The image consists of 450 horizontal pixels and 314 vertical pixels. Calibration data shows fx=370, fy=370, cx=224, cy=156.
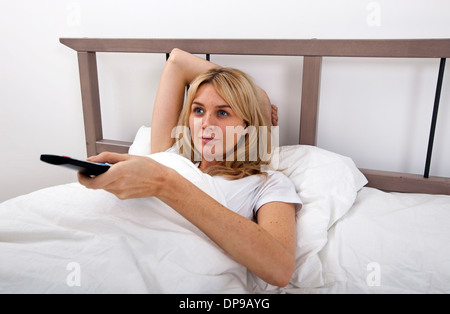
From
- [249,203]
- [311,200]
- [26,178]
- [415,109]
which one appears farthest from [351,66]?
[26,178]

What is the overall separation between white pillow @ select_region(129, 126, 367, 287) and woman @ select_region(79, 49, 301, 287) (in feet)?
0.19

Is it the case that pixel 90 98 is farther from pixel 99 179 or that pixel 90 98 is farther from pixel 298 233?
Answer: pixel 298 233

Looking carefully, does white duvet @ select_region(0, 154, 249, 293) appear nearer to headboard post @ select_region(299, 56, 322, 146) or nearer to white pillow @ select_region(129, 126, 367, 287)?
white pillow @ select_region(129, 126, 367, 287)

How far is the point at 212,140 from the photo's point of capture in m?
1.02

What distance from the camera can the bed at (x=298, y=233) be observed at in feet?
2.38

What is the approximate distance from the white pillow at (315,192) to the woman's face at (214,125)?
0.19 m

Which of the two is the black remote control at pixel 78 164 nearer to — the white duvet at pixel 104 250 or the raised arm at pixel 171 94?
the white duvet at pixel 104 250

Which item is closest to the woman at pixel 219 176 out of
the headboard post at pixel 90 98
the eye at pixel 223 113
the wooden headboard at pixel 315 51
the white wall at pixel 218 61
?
the eye at pixel 223 113

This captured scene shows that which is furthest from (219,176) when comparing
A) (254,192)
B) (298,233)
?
(298,233)

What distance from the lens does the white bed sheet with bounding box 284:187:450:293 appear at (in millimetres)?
826

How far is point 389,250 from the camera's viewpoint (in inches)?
34.8

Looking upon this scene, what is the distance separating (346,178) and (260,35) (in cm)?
59
